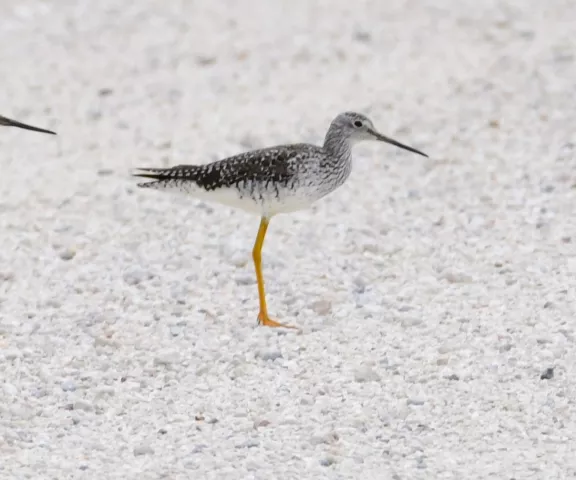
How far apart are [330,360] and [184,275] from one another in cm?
153

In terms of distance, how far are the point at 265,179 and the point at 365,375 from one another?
4.79ft

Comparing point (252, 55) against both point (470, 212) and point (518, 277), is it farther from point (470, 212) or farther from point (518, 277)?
point (518, 277)

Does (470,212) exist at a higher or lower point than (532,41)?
lower

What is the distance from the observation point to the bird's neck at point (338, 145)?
779cm

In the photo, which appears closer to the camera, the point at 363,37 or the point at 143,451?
the point at 143,451

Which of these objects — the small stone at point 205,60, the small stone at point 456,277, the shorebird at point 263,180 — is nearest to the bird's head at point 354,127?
the shorebird at point 263,180

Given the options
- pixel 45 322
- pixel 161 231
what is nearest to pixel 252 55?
pixel 161 231

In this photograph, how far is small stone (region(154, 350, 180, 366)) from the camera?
22.3 ft

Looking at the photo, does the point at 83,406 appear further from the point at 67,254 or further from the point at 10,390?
the point at 67,254

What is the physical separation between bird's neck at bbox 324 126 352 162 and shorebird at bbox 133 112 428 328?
1 centimetres

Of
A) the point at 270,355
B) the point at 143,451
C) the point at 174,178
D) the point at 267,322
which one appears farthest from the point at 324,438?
the point at 174,178

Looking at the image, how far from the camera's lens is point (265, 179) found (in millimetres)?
7395

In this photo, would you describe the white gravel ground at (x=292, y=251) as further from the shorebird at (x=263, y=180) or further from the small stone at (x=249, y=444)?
the shorebird at (x=263, y=180)

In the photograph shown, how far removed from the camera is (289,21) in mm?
13102
